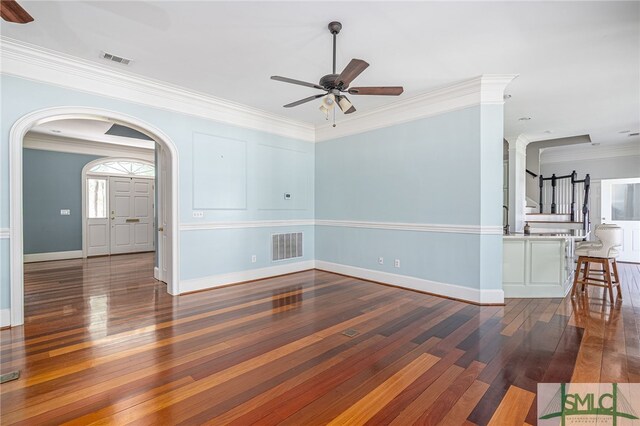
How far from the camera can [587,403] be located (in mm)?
2066

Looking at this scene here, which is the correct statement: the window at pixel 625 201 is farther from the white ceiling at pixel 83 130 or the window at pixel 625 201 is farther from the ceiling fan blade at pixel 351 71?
the white ceiling at pixel 83 130

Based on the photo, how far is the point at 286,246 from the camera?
19.8 ft

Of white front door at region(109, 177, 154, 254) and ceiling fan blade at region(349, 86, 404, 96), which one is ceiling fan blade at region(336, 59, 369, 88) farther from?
white front door at region(109, 177, 154, 254)

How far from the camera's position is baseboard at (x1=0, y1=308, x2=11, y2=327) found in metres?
3.29

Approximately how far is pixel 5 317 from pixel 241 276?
285 centimetres

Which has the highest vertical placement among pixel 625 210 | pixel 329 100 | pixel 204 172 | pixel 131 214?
pixel 329 100

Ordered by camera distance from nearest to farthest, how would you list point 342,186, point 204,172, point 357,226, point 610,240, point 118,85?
point 118,85, point 610,240, point 204,172, point 357,226, point 342,186

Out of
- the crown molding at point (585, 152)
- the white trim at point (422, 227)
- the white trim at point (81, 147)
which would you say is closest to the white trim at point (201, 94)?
the white trim at point (422, 227)

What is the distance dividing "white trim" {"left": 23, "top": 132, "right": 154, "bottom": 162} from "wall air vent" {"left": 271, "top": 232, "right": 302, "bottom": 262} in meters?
5.67

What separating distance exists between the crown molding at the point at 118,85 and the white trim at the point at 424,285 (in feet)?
9.74

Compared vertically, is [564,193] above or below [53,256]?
above

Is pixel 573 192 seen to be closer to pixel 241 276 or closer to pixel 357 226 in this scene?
pixel 357 226

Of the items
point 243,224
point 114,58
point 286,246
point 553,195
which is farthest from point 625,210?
point 114,58

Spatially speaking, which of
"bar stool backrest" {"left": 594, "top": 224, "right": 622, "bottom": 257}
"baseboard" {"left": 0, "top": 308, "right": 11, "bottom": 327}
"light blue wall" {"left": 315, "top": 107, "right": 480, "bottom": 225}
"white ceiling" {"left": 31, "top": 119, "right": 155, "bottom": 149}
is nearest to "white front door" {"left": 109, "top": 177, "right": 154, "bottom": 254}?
"white ceiling" {"left": 31, "top": 119, "right": 155, "bottom": 149}
